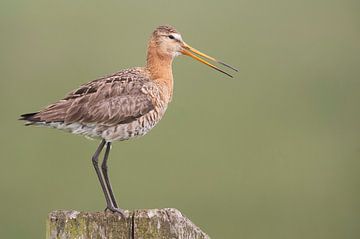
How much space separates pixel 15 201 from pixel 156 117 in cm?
567

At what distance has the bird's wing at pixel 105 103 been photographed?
941cm

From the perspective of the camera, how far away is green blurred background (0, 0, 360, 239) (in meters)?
15.1

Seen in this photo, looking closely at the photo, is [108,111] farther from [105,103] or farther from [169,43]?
[169,43]

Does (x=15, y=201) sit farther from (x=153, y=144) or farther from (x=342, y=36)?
(x=342, y=36)

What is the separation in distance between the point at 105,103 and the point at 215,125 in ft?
31.2

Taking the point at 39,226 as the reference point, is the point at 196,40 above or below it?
above

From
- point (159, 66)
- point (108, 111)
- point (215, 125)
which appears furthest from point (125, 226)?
point (215, 125)

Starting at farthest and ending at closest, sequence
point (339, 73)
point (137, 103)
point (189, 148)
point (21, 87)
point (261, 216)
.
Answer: point (339, 73) → point (21, 87) → point (189, 148) → point (261, 216) → point (137, 103)

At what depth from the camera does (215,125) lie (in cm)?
1914

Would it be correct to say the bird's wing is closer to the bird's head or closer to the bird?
the bird

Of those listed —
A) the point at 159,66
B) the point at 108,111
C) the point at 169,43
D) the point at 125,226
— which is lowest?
the point at 125,226

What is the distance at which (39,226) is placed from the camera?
46.0ft

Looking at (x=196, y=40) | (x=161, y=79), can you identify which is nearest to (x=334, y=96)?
(x=196, y=40)

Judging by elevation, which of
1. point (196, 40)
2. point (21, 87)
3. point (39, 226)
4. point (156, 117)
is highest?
point (196, 40)
